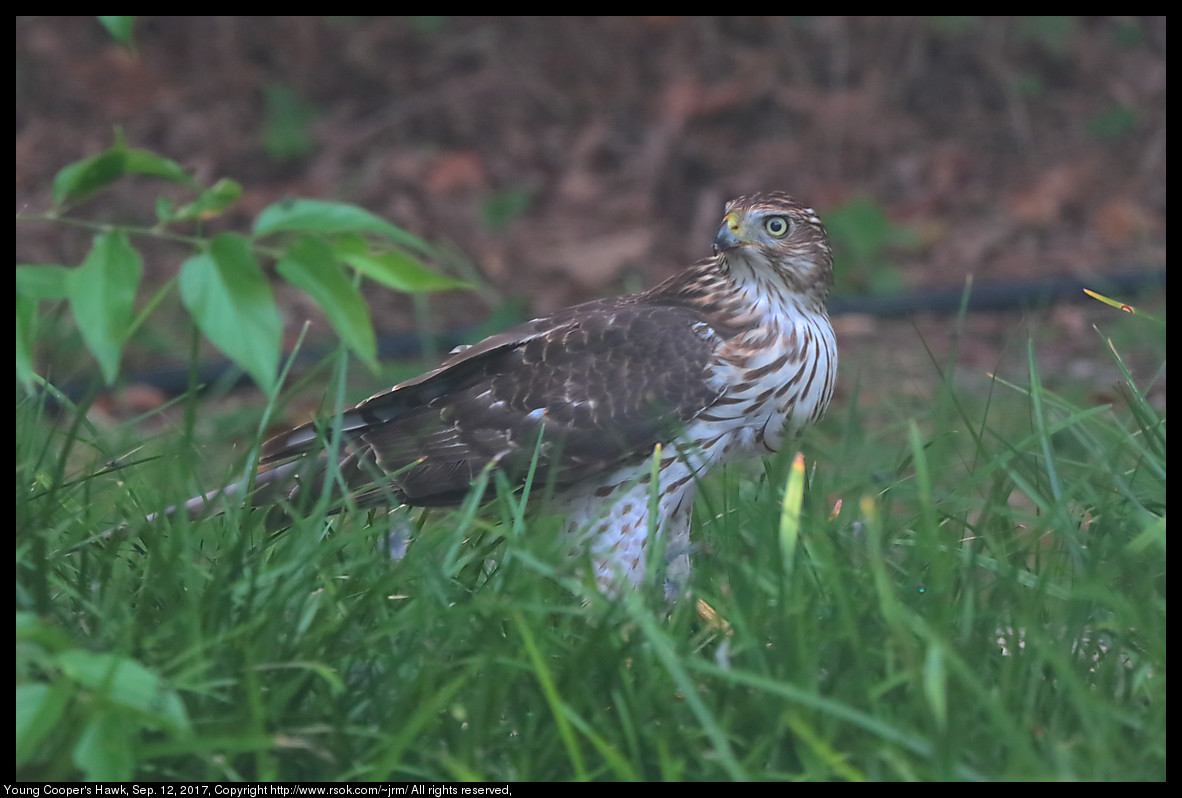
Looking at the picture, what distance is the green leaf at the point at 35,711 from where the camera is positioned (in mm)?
2012

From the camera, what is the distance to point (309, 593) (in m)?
2.75

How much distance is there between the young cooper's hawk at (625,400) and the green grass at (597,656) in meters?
0.54

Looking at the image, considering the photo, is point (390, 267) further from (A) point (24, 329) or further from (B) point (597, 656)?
(B) point (597, 656)

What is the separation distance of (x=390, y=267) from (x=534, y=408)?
5.39 ft

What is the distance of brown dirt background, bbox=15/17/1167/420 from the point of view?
8539 millimetres

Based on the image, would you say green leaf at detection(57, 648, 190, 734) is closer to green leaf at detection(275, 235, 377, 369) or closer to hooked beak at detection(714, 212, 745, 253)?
green leaf at detection(275, 235, 377, 369)

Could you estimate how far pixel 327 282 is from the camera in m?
2.13

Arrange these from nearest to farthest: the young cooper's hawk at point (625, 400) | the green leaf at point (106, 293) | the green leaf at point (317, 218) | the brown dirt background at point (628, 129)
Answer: the green leaf at point (106, 293), the green leaf at point (317, 218), the young cooper's hawk at point (625, 400), the brown dirt background at point (628, 129)

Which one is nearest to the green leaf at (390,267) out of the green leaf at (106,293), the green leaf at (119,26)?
the green leaf at (106,293)

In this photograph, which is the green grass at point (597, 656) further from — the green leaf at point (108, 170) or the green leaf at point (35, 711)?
the green leaf at point (108, 170)

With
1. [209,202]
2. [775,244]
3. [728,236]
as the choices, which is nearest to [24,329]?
[209,202]

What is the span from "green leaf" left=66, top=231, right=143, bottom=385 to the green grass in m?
0.41

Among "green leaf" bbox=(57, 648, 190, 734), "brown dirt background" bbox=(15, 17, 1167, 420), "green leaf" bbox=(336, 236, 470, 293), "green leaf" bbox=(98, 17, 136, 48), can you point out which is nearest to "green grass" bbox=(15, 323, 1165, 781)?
"green leaf" bbox=(57, 648, 190, 734)

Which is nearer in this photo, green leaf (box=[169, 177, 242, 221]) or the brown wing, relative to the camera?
green leaf (box=[169, 177, 242, 221])
